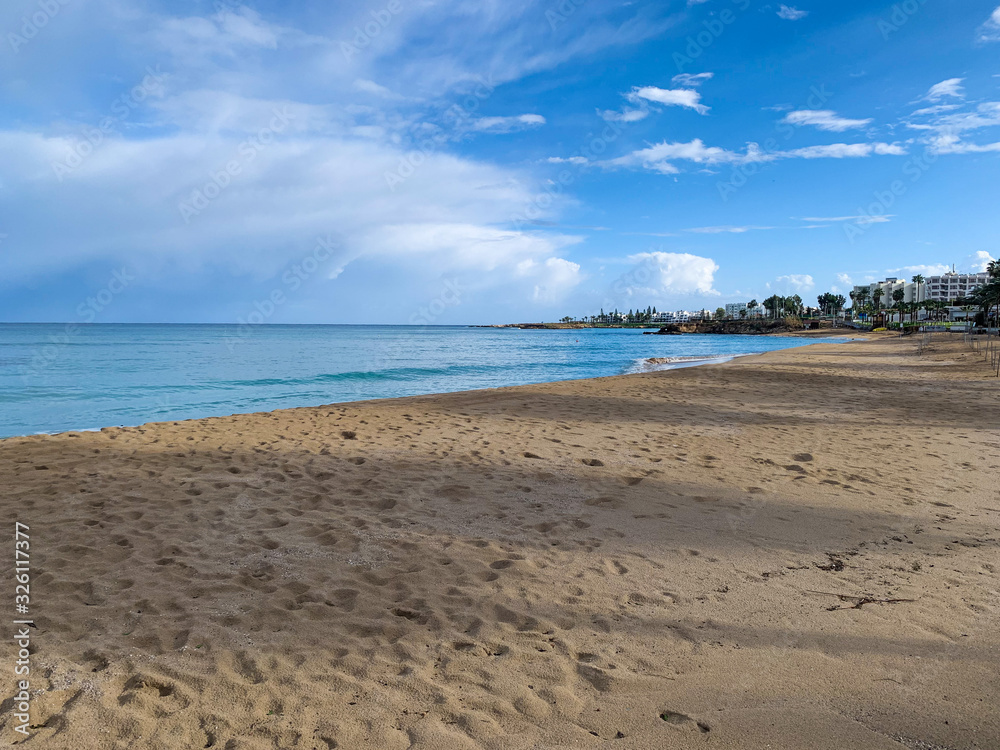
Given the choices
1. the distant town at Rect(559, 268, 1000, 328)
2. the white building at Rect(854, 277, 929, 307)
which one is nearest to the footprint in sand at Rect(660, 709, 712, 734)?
the distant town at Rect(559, 268, 1000, 328)

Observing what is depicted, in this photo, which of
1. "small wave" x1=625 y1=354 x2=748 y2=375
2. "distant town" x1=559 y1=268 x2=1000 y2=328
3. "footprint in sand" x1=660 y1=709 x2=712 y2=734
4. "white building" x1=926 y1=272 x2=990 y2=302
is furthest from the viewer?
"white building" x1=926 y1=272 x2=990 y2=302

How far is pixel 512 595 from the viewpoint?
11.9ft

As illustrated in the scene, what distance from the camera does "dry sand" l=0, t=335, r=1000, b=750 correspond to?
7.98ft

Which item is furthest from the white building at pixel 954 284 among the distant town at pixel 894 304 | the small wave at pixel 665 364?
the small wave at pixel 665 364

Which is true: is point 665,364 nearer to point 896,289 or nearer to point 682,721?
point 682,721

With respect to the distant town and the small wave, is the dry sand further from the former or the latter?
the distant town

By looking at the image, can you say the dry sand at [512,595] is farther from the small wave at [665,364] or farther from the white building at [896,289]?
the white building at [896,289]

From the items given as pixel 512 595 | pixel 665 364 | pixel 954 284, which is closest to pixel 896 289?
pixel 954 284

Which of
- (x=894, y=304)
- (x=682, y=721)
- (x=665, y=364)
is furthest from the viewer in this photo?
(x=894, y=304)

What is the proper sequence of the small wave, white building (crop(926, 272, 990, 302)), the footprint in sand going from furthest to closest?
white building (crop(926, 272, 990, 302)), the small wave, the footprint in sand

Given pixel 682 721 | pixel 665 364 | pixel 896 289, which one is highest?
pixel 896 289

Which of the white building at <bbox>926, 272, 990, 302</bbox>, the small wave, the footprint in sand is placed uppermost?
the white building at <bbox>926, 272, 990, 302</bbox>

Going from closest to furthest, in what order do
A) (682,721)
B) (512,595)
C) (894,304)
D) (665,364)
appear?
(682,721) → (512,595) → (665,364) → (894,304)

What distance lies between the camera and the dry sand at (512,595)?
243 centimetres
